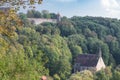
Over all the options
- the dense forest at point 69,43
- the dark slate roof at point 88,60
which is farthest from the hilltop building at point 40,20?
the dark slate roof at point 88,60

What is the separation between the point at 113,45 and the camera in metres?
82.6

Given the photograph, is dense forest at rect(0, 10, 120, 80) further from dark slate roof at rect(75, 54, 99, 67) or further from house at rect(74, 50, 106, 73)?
dark slate roof at rect(75, 54, 99, 67)

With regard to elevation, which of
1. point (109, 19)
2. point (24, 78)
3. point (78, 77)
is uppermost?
point (24, 78)

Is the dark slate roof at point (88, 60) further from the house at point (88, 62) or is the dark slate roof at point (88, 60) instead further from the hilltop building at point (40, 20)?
the hilltop building at point (40, 20)

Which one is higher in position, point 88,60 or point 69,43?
point 88,60

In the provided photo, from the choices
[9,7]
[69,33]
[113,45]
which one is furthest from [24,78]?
[69,33]

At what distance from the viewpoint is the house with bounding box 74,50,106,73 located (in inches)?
2621

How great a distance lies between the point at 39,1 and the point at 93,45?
239 feet

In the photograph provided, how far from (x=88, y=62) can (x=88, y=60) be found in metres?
0.38

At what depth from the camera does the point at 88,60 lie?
67.9 metres

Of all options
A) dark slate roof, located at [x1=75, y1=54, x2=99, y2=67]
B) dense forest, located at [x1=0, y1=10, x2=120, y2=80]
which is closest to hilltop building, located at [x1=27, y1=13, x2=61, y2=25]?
dense forest, located at [x1=0, y1=10, x2=120, y2=80]

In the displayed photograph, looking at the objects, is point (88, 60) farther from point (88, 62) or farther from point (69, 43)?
point (69, 43)

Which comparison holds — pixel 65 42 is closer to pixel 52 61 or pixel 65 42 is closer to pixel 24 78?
pixel 52 61

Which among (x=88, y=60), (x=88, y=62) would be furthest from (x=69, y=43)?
(x=88, y=62)
